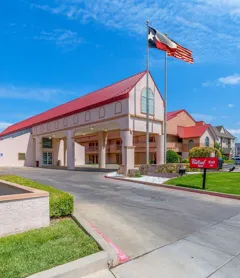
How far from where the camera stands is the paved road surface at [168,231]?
4305 mm

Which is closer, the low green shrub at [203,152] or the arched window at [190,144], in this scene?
the low green shrub at [203,152]

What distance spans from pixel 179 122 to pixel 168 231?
134 feet

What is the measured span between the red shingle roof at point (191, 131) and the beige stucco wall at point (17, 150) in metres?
27.7

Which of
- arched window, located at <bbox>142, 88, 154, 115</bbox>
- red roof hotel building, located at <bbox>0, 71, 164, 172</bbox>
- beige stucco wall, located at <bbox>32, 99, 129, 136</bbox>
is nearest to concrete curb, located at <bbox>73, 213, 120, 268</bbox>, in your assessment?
red roof hotel building, located at <bbox>0, 71, 164, 172</bbox>

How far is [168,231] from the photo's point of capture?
620 centimetres

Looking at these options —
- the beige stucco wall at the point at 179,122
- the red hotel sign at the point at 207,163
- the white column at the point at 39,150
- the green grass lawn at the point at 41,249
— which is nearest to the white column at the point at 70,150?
the white column at the point at 39,150

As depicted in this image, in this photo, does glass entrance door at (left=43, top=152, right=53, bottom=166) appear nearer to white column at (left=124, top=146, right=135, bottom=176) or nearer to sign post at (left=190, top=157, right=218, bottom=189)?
white column at (left=124, top=146, right=135, bottom=176)

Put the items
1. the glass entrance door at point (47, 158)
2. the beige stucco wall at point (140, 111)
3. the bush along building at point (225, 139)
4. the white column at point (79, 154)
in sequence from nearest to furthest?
1. the beige stucco wall at point (140, 111)
2. the glass entrance door at point (47, 158)
3. the white column at point (79, 154)
4. the bush along building at point (225, 139)

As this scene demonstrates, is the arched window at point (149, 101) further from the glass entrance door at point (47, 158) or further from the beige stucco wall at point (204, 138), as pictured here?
the glass entrance door at point (47, 158)

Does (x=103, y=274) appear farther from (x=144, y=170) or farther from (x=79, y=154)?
(x=79, y=154)

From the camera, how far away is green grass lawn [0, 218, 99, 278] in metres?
3.88

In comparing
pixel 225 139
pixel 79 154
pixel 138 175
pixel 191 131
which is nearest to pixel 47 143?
pixel 79 154

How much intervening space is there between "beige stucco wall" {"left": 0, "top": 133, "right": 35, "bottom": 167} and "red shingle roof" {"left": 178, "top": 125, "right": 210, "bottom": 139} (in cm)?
2768

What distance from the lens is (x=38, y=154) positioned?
39.5m
